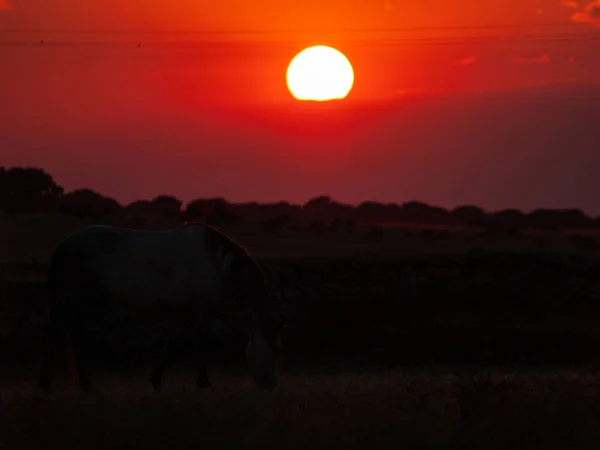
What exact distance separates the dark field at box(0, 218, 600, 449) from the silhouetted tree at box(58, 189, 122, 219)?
7.28m

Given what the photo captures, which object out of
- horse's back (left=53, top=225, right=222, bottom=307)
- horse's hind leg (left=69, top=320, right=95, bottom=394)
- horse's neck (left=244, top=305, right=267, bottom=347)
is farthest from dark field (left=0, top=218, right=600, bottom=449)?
horse's back (left=53, top=225, right=222, bottom=307)

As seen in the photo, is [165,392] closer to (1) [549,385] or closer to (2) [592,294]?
(1) [549,385]

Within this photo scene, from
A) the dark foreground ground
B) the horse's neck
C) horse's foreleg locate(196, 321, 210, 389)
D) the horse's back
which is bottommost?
the dark foreground ground

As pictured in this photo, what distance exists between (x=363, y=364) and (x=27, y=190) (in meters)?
58.0

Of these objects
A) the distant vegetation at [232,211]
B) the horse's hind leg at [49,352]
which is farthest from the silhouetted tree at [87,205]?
the horse's hind leg at [49,352]

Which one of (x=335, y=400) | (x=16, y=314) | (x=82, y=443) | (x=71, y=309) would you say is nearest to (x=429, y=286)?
(x=16, y=314)

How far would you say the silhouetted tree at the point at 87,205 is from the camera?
64856mm

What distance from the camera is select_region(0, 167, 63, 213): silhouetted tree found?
73.8 metres

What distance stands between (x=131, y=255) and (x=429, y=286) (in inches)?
736

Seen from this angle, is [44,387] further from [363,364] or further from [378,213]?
[378,213]

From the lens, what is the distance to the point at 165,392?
1373cm

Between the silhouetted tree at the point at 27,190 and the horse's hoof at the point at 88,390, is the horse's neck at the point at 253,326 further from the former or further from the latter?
the silhouetted tree at the point at 27,190

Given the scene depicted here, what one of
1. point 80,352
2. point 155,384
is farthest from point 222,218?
point 155,384

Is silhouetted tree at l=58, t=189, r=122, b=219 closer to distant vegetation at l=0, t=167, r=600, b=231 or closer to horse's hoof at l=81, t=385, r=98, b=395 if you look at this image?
distant vegetation at l=0, t=167, r=600, b=231
